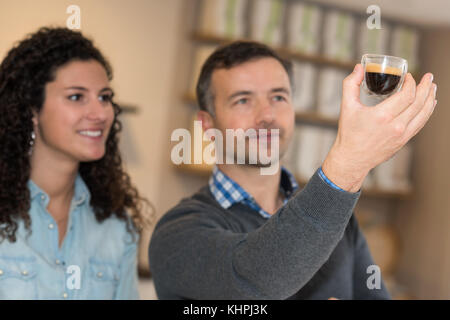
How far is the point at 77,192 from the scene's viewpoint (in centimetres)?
180

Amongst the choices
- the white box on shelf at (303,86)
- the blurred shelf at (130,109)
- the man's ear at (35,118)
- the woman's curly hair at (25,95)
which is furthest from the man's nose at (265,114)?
the white box on shelf at (303,86)

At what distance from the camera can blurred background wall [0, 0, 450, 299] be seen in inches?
110

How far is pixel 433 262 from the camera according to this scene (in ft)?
10.5

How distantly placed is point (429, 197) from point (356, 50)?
3.16 feet

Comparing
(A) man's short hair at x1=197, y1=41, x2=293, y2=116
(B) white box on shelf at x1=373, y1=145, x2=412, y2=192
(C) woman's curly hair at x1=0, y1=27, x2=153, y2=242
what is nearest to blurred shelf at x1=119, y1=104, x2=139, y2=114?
(C) woman's curly hair at x1=0, y1=27, x2=153, y2=242

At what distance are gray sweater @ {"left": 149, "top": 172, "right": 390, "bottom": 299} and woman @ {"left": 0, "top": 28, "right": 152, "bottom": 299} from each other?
454 mm

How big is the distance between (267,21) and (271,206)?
5.73ft

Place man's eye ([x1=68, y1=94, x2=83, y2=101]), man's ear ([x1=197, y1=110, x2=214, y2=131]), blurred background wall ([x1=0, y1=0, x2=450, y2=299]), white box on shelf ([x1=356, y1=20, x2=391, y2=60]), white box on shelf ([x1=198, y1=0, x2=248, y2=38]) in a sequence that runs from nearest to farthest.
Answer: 1. man's ear ([x1=197, y1=110, x2=214, y2=131])
2. man's eye ([x1=68, y1=94, x2=83, y2=101])
3. blurred background wall ([x1=0, y1=0, x2=450, y2=299])
4. white box on shelf ([x1=198, y1=0, x2=248, y2=38])
5. white box on shelf ([x1=356, y1=20, x2=391, y2=60])

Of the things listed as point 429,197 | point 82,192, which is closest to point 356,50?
point 429,197

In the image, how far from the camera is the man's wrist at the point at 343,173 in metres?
0.79

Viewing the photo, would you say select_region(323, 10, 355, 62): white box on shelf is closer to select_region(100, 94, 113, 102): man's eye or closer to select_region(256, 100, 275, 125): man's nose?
select_region(100, 94, 113, 102): man's eye

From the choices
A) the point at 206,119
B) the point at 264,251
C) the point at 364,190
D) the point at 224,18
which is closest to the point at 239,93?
the point at 206,119

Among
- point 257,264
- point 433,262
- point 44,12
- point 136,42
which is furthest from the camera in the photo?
point 433,262
